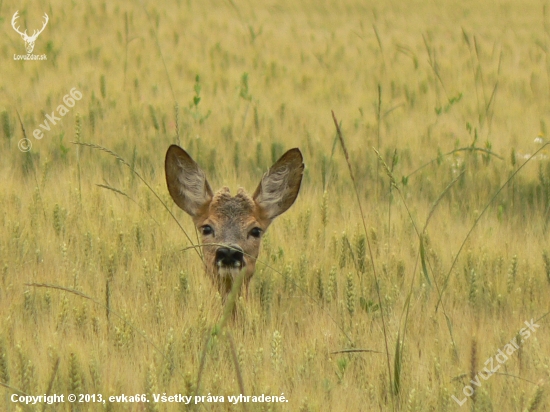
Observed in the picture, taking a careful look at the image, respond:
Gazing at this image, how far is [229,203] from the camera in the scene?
3.84 metres

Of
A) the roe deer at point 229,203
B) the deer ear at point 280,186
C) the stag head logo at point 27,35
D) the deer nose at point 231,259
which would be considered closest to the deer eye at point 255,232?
the roe deer at point 229,203

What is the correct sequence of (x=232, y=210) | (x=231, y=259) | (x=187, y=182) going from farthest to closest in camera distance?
(x=187, y=182) < (x=232, y=210) < (x=231, y=259)

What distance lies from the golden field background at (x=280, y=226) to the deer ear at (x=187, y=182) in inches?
10.1

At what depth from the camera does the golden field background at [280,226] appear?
312 centimetres

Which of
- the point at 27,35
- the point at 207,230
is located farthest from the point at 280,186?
the point at 27,35

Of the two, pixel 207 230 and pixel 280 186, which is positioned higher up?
pixel 280 186

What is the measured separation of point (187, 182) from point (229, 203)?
277 mm

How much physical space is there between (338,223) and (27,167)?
2068 millimetres

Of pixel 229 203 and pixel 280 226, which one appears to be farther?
pixel 280 226

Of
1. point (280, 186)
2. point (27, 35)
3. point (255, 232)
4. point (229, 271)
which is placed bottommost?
point (229, 271)

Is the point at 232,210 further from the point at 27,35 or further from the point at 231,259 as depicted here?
the point at 27,35

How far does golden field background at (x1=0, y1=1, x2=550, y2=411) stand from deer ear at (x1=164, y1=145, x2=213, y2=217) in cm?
26

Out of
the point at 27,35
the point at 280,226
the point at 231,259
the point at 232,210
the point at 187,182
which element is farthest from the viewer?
the point at 27,35

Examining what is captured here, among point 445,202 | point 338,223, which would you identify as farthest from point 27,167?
point 445,202
